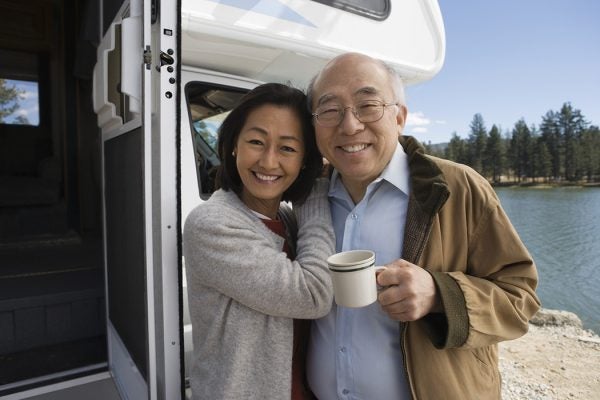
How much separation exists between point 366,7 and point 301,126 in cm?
172

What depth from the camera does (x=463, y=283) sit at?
1.03 meters

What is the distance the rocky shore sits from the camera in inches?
150

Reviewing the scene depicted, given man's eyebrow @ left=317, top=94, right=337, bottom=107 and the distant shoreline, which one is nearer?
man's eyebrow @ left=317, top=94, right=337, bottom=107

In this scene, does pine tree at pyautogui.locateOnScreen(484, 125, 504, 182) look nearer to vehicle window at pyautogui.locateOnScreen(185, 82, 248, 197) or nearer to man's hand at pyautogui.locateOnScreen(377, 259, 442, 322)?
vehicle window at pyautogui.locateOnScreen(185, 82, 248, 197)

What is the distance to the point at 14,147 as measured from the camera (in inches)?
193

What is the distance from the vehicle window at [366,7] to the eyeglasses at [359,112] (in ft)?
4.62

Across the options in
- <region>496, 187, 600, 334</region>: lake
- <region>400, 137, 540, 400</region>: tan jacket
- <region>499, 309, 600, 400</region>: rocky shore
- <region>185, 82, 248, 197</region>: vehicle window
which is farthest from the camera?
<region>496, 187, 600, 334</region>: lake

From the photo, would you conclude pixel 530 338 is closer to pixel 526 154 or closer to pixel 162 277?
pixel 162 277

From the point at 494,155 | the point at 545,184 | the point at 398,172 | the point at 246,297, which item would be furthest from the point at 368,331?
the point at 494,155

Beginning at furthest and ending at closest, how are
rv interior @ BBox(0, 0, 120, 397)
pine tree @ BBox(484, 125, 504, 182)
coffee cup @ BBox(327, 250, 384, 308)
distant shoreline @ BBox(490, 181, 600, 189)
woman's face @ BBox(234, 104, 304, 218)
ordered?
pine tree @ BBox(484, 125, 504, 182)
distant shoreline @ BBox(490, 181, 600, 189)
rv interior @ BBox(0, 0, 120, 397)
woman's face @ BBox(234, 104, 304, 218)
coffee cup @ BBox(327, 250, 384, 308)

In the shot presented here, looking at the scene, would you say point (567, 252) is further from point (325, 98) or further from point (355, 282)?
point (355, 282)

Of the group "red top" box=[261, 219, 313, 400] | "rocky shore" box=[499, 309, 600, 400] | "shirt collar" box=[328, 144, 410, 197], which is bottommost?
"rocky shore" box=[499, 309, 600, 400]

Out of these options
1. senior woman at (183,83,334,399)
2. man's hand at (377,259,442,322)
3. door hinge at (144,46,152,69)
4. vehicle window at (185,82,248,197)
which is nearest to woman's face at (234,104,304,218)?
senior woman at (183,83,334,399)

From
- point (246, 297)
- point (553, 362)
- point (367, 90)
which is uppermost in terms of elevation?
point (367, 90)
